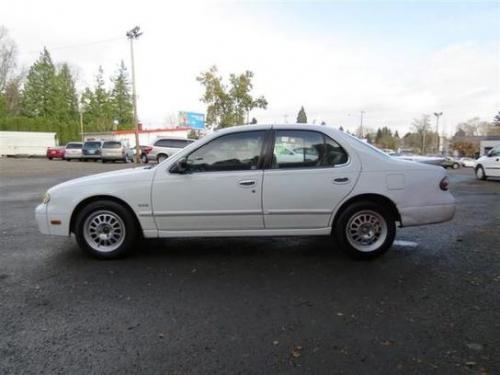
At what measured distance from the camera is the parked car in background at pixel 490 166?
16609mm

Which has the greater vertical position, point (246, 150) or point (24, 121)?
point (24, 121)

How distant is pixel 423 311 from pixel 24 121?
61304 mm

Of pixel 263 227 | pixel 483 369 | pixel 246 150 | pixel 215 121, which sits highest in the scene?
pixel 215 121

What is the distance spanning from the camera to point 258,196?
4.63 meters

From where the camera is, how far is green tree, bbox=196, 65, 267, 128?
125 ft

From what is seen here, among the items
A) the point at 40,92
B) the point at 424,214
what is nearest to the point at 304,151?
the point at 424,214

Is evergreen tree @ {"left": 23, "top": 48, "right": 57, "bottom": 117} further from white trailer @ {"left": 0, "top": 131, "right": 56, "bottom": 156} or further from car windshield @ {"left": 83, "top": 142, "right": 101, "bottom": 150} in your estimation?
car windshield @ {"left": 83, "top": 142, "right": 101, "bottom": 150}

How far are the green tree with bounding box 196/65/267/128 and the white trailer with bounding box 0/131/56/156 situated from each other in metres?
18.6

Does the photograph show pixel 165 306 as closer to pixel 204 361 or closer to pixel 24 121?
pixel 204 361

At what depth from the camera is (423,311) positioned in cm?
334

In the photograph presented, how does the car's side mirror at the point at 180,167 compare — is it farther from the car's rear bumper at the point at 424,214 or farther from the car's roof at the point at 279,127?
the car's rear bumper at the point at 424,214

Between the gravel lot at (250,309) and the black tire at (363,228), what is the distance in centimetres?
16

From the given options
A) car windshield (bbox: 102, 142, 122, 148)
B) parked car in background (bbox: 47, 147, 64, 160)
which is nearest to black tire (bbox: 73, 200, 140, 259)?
car windshield (bbox: 102, 142, 122, 148)

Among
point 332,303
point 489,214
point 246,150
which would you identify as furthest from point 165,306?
point 489,214
